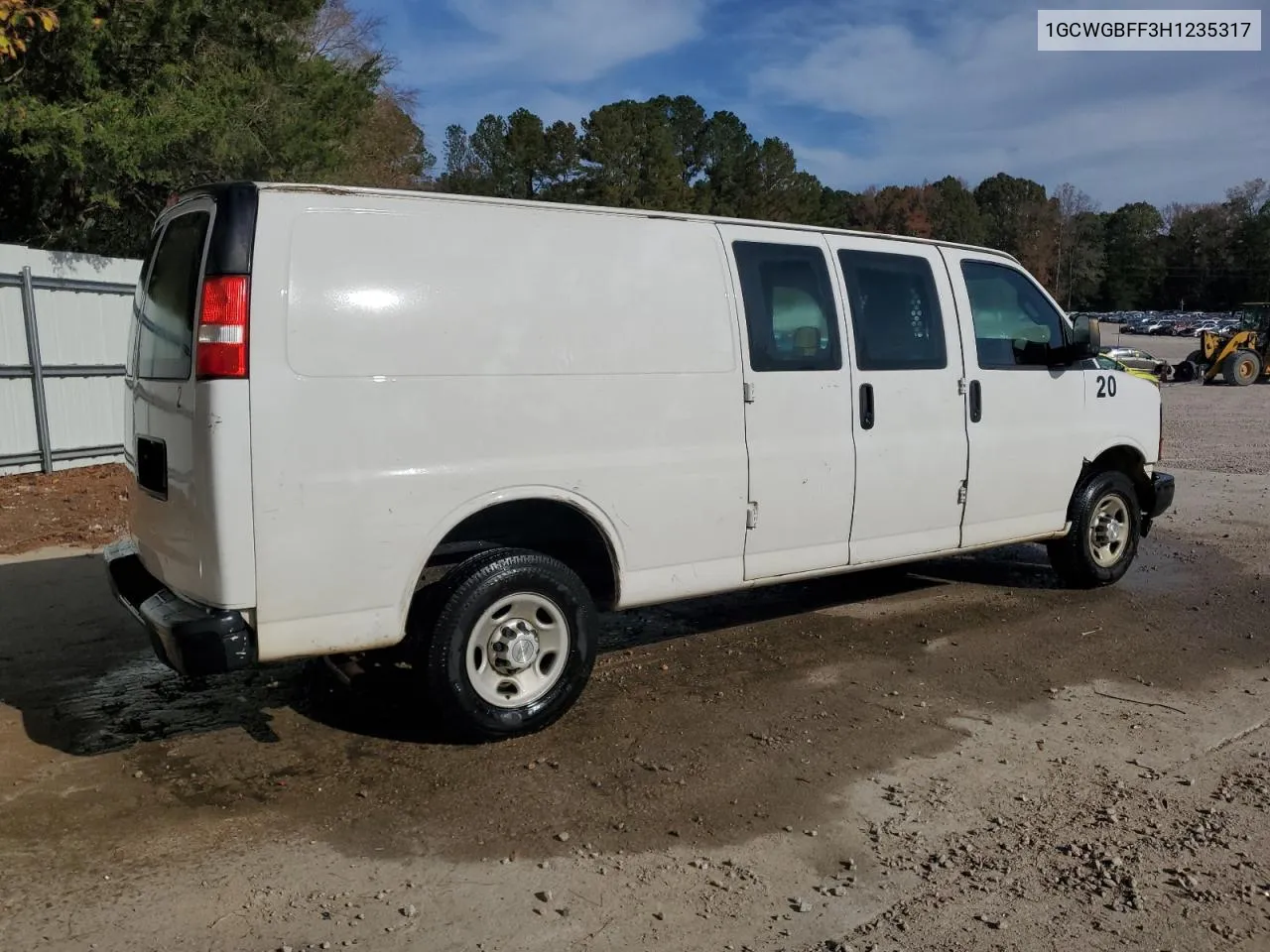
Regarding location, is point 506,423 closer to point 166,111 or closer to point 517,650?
point 517,650

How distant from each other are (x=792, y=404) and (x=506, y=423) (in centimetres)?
160

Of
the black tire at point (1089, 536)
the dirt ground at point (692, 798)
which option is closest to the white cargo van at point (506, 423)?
the dirt ground at point (692, 798)

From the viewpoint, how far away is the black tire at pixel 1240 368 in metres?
29.5

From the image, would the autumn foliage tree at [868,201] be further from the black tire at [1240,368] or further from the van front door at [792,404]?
the van front door at [792,404]

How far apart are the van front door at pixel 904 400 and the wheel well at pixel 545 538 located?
1.52 meters

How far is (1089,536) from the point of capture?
22.7ft

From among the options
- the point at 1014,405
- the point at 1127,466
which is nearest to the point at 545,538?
the point at 1014,405

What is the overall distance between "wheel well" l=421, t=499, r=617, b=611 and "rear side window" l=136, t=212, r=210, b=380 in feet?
4.19

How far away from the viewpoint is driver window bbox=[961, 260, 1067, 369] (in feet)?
20.3

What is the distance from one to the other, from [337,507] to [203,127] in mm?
11261

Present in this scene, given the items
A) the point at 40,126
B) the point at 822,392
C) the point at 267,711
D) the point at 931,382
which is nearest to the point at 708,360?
the point at 822,392

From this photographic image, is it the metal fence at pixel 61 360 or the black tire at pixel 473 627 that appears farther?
the metal fence at pixel 61 360

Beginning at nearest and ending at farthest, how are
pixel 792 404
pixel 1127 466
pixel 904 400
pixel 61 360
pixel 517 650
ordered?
1. pixel 517 650
2. pixel 792 404
3. pixel 904 400
4. pixel 1127 466
5. pixel 61 360

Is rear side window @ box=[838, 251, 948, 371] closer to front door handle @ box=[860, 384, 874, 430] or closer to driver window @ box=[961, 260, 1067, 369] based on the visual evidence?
front door handle @ box=[860, 384, 874, 430]
